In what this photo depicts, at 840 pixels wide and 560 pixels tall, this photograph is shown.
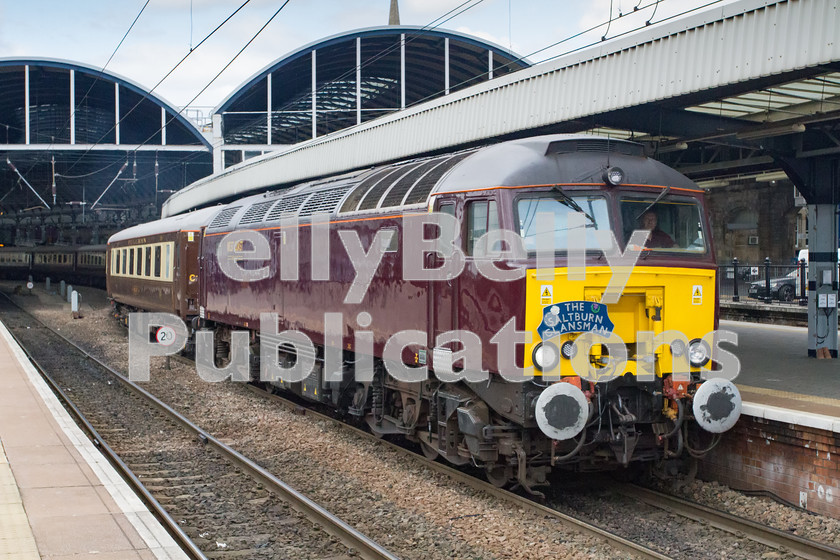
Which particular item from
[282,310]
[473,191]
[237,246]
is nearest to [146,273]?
[237,246]

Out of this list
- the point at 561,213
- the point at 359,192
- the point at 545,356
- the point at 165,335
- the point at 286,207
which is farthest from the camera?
the point at 165,335

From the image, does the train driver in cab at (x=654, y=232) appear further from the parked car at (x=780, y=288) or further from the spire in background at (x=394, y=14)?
the spire in background at (x=394, y=14)

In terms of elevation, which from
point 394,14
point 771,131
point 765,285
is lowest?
point 765,285

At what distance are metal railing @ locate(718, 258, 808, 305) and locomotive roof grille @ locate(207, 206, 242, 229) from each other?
14.7m

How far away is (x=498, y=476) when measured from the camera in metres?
8.69

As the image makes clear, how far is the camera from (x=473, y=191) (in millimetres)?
8219

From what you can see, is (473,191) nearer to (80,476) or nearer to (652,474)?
(652,474)

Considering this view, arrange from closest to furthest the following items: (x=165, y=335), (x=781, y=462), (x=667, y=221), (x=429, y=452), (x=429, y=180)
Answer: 1. (x=667, y=221)
2. (x=781, y=462)
3. (x=429, y=180)
4. (x=429, y=452)
5. (x=165, y=335)

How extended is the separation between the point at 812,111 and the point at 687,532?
7755 mm

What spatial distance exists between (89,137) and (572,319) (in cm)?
5952

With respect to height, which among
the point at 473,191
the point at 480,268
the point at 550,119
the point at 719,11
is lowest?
the point at 480,268

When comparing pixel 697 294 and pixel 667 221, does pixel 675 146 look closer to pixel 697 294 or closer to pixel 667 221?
pixel 667 221

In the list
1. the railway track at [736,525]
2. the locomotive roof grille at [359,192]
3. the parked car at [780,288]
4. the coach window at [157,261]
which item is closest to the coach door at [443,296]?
the locomotive roof grille at [359,192]

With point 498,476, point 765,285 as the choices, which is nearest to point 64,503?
point 498,476
